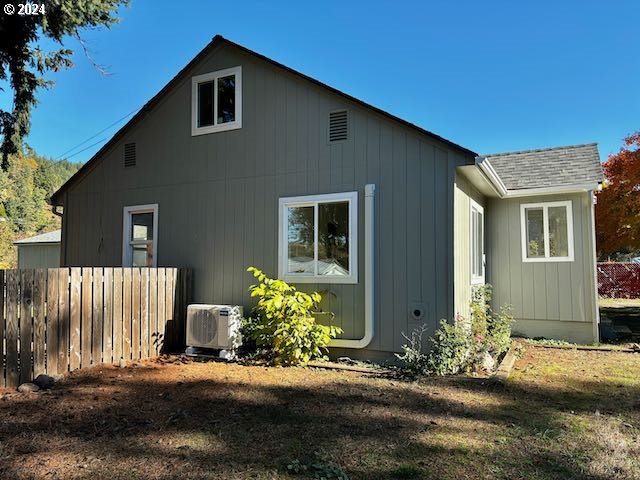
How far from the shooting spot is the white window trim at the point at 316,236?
656 cm

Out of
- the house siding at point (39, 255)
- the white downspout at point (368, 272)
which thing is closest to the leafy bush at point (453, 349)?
the white downspout at point (368, 272)

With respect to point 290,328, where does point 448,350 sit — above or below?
below

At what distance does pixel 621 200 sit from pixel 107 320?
11034mm

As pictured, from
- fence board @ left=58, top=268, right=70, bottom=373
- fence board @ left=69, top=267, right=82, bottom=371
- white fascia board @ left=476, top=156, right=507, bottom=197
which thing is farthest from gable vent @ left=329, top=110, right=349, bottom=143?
fence board @ left=58, top=268, right=70, bottom=373

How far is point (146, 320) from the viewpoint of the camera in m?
6.76

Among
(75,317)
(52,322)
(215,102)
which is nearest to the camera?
(52,322)

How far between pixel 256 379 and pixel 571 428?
3.40m

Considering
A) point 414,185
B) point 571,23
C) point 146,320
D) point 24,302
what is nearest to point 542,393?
point 414,185

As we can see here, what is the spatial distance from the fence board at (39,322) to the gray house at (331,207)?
9.54 ft

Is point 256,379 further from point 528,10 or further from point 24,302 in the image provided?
point 528,10

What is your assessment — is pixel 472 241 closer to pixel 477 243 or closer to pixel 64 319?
pixel 477 243

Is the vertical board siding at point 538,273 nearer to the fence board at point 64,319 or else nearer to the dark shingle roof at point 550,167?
the dark shingle roof at point 550,167

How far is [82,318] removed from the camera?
18.6 ft

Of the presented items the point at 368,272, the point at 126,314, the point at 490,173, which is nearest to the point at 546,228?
the point at 490,173
